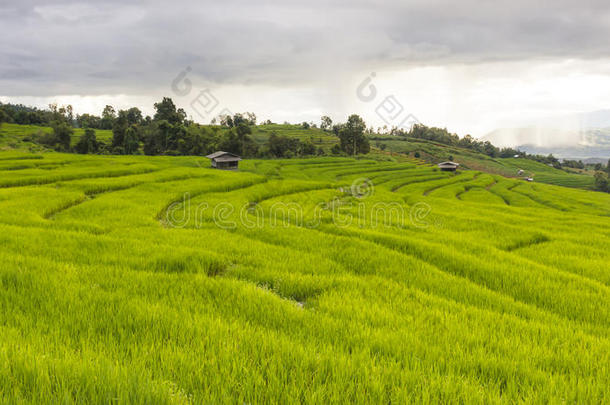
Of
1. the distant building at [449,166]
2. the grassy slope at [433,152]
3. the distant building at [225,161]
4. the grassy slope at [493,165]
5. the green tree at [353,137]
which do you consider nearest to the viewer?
the distant building at [225,161]

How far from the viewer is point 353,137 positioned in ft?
291

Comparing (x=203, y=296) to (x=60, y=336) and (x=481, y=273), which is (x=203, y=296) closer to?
(x=60, y=336)

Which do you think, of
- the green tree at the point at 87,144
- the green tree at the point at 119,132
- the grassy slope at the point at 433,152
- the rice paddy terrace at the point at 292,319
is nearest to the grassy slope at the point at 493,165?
the grassy slope at the point at 433,152

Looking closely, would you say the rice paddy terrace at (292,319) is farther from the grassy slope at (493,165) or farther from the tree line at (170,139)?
the grassy slope at (493,165)

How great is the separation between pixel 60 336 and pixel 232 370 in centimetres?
200

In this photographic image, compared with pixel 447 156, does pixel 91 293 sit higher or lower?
lower

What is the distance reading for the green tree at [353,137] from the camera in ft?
292

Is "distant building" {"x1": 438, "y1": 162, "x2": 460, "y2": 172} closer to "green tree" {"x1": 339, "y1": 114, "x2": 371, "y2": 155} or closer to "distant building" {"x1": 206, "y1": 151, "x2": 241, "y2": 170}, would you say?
"green tree" {"x1": 339, "y1": 114, "x2": 371, "y2": 155}

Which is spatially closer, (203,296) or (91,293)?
(91,293)

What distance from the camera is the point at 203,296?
4.58m

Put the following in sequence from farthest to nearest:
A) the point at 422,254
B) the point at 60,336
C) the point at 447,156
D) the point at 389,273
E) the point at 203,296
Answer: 1. the point at 447,156
2. the point at 422,254
3. the point at 389,273
4. the point at 203,296
5. the point at 60,336

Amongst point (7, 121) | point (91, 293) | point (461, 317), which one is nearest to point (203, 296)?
point (91, 293)

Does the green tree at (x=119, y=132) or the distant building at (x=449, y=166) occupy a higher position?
the green tree at (x=119, y=132)

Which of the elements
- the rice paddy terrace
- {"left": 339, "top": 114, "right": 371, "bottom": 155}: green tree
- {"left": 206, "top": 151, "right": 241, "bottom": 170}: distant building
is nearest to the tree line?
{"left": 339, "top": 114, "right": 371, "bottom": 155}: green tree
